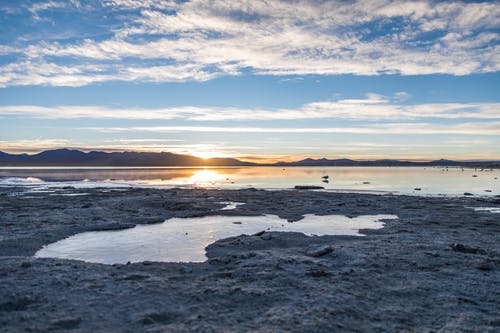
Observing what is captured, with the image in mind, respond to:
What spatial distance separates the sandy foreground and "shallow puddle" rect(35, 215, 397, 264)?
0.91 m

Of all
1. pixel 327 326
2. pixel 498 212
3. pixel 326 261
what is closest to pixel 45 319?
pixel 327 326

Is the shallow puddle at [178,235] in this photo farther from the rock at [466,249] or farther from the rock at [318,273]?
the rock at [466,249]

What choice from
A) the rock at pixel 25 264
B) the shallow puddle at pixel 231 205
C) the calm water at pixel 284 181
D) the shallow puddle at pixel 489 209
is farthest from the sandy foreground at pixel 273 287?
the calm water at pixel 284 181

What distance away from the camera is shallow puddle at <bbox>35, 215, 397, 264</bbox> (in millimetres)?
12711

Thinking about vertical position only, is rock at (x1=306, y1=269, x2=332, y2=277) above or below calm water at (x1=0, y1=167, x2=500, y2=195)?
above

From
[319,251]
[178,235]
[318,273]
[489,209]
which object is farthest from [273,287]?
[489,209]

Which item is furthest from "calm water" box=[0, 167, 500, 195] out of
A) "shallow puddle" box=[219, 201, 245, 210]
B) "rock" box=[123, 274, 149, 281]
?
"rock" box=[123, 274, 149, 281]

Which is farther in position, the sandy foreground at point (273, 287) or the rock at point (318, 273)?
the rock at point (318, 273)

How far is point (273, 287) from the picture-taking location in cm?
895

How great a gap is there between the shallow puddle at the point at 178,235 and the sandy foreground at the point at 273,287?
2.98 feet

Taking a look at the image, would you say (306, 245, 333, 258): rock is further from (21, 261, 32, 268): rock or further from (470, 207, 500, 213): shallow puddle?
(470, 207, 500, 213): shallow puddle

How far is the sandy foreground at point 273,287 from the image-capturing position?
7.08 metres

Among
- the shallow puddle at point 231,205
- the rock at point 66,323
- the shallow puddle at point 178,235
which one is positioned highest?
the rock at point 66,323

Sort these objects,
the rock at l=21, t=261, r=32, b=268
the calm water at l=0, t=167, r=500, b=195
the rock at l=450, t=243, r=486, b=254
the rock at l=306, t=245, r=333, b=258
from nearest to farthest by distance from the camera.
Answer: the rock at l=21, t=261, r=32, b=268
the rock at l=306, t=245, r=333, b=258
the rock at l=450, t=243, r=486, b=254
the calm water at l=0, t=167, r=500, b=195
